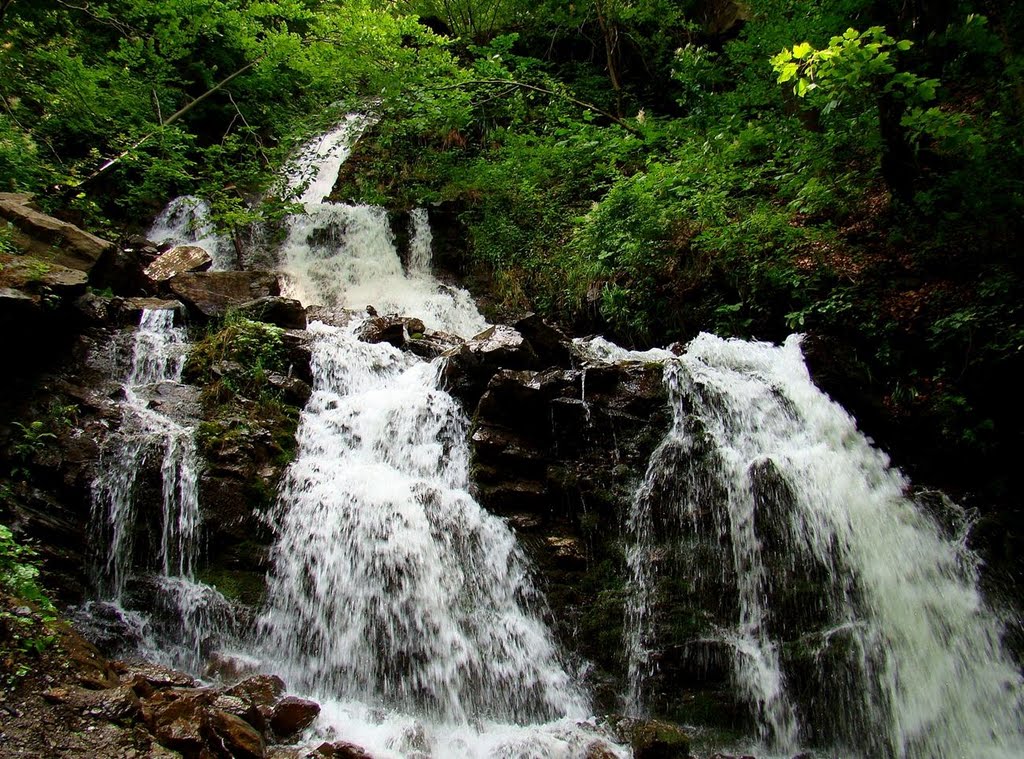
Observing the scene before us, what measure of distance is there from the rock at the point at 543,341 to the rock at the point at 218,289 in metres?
4.34

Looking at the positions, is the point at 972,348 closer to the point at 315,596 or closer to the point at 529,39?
the point at 315,596

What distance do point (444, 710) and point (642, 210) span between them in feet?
24.9

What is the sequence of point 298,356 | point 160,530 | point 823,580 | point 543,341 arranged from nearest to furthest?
1. point 823,580
2. point 160,530
3. point 543,341
4. point 298,356

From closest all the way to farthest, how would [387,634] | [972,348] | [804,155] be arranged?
[387,634]
[972,348]
[804,155]

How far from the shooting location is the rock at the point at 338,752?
4.11 meters

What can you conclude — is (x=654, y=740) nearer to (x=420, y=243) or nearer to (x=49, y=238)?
(x=49, y=238)

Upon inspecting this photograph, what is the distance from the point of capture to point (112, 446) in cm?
608

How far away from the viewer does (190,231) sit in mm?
12609

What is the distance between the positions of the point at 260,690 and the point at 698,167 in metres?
8.77

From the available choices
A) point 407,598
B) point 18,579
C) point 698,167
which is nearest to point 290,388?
point 407,598

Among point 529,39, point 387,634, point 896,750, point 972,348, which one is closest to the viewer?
point 896,750

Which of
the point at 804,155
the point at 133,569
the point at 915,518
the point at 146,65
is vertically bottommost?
the point at 133,569

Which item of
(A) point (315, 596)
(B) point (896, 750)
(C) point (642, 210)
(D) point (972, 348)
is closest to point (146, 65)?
(C) point (642, 210)

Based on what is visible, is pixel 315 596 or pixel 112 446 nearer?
pixel 315 596
